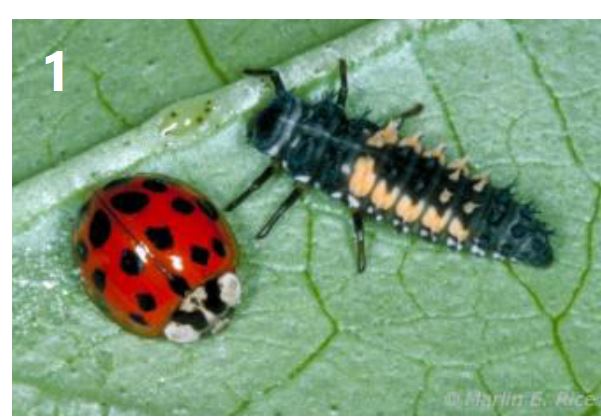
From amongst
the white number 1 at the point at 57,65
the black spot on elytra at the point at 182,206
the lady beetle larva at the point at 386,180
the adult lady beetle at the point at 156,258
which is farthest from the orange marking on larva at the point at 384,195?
the white number 1 at the point at 57,65

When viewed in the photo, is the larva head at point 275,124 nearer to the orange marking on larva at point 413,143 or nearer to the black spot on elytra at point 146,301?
the orange marking on larva at point 413,143

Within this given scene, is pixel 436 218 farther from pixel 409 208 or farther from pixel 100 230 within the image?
pixel 100 230

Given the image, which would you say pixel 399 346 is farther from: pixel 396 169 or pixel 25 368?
pixel 25 368

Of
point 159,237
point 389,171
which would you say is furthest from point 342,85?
point 159,237

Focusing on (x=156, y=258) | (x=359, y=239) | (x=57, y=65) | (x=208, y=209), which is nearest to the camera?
(x=156, y=258)

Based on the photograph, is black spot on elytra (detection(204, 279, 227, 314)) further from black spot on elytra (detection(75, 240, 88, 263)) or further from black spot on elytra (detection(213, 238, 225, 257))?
black spot on elytra (detection(75, 240, 88, 263))

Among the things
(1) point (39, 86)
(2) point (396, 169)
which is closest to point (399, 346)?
(2) point (396, 169)

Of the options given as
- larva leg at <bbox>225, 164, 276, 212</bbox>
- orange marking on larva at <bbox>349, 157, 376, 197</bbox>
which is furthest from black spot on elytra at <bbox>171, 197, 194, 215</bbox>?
orange marking on larva at <bbox>349, 157, 376, 197</bbox>
